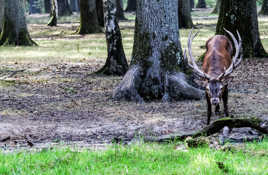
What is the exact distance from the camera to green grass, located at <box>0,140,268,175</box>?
17.2ft

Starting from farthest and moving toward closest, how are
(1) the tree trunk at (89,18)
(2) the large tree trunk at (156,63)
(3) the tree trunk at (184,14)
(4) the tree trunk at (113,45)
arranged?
(3) the tree trunk at (184,14) → (1) the tree trunk at (89,18) → (4) the tree trunk at (113,45) → (2) the large tree trunk at (156,63)

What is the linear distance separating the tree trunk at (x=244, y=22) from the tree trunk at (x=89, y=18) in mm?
10521

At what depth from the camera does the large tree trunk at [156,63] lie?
10.6 m

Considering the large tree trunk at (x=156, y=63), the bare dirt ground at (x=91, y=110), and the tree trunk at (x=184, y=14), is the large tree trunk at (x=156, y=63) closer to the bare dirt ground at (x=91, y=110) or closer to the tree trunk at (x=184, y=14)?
the bare dirt ground at (x=91, y=110)

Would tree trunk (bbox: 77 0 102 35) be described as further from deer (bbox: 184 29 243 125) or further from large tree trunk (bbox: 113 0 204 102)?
deer (bbox: 184 29 243 125)

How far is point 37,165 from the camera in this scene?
18.1 ft

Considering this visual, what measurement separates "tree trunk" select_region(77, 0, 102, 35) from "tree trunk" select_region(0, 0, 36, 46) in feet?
15.4

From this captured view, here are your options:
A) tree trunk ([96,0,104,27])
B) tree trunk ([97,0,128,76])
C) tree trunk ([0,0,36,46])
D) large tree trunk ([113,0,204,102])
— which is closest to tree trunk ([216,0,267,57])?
tree trunk ([97,0,128,76])

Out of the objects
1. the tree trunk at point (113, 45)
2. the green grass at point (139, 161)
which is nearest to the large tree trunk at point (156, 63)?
the tree trunk at point (113, 45)

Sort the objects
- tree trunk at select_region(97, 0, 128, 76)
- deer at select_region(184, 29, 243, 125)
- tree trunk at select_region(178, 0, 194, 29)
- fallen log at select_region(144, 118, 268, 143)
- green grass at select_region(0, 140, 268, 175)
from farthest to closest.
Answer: tree trunk at select_region(178, 0, 194, 29)
tree trunk at select_region(97, 0, 128, 76)
deer at select_region(184, 29, 243, 125)
fallen log at select_region(144, 118, 268, 143)
green grass at select_region(0, 140, 268, 175)

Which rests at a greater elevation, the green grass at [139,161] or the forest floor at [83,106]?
the green grass at [139,161]

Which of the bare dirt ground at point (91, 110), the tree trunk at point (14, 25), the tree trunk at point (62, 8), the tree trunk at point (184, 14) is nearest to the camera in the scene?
the bare dirt ground at point (91, 110)

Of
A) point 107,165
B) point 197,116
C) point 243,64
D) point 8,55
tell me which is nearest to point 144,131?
point 197,116

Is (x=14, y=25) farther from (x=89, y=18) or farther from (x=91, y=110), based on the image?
(x=91, y=110)
